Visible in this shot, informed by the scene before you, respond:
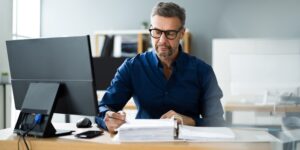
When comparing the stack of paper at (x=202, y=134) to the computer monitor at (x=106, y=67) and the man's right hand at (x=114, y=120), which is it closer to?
the man's right hand at (x=114, y=120)

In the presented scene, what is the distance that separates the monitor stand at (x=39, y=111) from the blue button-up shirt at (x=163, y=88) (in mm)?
246

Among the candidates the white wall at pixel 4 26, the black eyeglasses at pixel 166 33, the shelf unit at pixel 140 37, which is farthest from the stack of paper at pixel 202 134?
the shelf unit at pixel 140 37

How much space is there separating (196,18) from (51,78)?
1.32 metres

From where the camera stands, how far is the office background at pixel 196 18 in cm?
40

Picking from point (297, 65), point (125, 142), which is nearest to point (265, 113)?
point (297, 65)

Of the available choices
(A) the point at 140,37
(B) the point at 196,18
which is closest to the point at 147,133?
(B) the point at 196,18

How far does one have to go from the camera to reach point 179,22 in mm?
1080

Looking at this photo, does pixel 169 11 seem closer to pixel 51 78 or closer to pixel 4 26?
pixel 51 78

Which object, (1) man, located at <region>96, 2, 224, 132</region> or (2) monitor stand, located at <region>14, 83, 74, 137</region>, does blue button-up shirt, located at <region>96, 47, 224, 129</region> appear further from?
(2) monitor stand, located at <region>14, 83, 74, 137</region>

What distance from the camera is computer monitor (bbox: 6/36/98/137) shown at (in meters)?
0.94

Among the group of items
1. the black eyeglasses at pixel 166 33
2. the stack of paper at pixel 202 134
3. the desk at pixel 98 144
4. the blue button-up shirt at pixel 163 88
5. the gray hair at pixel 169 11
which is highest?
the gray hair at pixel 169 11

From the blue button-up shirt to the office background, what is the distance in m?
0.16

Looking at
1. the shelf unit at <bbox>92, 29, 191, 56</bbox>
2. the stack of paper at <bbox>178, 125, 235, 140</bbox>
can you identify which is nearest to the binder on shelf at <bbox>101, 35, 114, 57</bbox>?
the shelf unit at <bbox>92, 29, 191, 56</bbox>

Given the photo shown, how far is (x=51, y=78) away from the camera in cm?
101
